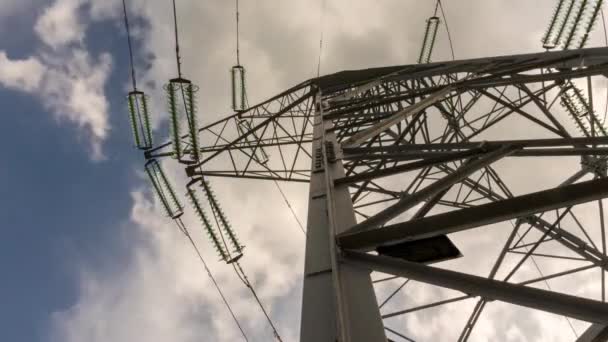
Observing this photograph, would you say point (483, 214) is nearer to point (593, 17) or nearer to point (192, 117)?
point (192, 117)

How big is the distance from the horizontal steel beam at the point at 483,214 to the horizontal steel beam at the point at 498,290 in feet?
0.44

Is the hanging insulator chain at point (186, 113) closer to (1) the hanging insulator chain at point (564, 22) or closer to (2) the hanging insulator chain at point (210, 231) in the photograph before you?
(2) the hanging insulator chain at point (210, 231)

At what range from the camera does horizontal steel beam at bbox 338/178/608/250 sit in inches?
79.5

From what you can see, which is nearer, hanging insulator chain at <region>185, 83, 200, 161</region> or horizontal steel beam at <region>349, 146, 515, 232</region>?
horizontal steel beam at <region>349, 146, 515, 232</region>

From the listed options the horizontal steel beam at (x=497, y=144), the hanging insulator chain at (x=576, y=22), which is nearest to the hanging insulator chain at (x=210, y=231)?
the horizontal steel beam at (x=497, y=144)

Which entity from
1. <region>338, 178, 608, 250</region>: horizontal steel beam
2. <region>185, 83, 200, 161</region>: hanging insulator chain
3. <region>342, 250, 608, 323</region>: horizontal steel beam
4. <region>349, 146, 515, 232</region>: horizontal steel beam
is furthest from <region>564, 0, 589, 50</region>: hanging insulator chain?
<region>342, 250, 608, 323</region>: horizontal steel beam

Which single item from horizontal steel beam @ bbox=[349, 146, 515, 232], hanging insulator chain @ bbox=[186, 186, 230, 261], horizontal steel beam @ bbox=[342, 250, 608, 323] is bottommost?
horizontal steel beam @ bbox=[342, 250, 608, 323]

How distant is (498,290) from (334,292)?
78 cm

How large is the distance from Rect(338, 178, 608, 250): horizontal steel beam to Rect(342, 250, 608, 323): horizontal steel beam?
0.44 feet

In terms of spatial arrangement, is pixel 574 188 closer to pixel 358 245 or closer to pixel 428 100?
pixel 358 245

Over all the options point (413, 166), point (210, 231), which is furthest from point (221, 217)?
point (413, 166)

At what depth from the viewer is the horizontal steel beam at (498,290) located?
1695mm

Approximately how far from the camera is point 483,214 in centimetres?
211

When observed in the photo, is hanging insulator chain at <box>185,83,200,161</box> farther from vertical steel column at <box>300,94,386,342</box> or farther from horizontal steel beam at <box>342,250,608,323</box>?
horizontal steel beam at <box>342,250,608,323</box>
